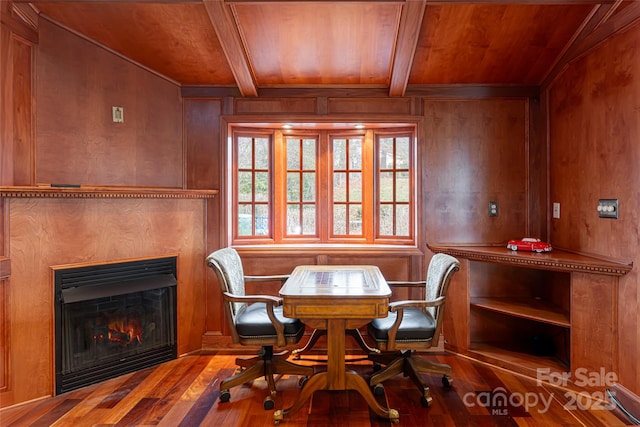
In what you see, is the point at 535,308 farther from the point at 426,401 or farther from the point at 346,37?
the point at 346,37

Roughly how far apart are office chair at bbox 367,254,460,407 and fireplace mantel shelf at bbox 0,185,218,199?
6.11ft

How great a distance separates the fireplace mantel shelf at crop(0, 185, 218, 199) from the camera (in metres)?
2.26

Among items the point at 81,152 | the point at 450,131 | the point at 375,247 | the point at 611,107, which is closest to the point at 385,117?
the point at 450,131

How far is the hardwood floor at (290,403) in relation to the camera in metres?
2.22

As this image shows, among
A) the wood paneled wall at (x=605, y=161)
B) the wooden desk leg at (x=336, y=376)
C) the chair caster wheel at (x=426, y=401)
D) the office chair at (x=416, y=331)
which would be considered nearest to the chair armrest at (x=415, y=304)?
the office chair at (x=416, y=331)

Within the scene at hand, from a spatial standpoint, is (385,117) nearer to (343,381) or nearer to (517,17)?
(517,17)

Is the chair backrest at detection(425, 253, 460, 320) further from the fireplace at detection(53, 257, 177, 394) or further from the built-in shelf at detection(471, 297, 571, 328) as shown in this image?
the fireplace at detection(53, 257, 177, 394)

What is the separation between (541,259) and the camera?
2637 millimetres

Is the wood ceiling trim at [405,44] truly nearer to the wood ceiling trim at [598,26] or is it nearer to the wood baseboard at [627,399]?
the wood ceiling trim at [598,26]

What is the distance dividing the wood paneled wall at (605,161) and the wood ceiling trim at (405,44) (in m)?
1.27

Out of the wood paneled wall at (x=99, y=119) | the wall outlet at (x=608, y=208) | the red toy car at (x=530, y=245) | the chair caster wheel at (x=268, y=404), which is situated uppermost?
the wood paneled wall at (x=99, y=119)

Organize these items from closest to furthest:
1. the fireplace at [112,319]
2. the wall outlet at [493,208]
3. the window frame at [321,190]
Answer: the fireplace at [112,319], the wall outlet at [493,208], the window frame at [321,190]

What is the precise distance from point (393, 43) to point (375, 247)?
5.73 feet

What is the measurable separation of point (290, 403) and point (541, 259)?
2.04 m
